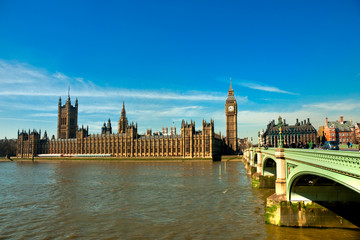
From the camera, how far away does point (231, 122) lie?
13725 centimetres

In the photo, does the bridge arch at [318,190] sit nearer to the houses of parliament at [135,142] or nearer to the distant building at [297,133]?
the houses of parliament at [135,142]

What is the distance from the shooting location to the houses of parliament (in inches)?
4616

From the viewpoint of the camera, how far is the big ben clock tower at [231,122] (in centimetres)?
13541

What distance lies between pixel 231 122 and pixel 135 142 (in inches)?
1918

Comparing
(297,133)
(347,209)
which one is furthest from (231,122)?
(347,209)

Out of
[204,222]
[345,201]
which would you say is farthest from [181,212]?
[345,201]

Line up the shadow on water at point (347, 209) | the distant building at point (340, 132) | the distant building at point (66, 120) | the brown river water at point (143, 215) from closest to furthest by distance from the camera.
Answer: the shadow on water at point (347, 209) → the brown river water at point (143, 215) → the distant building at point (340, 132) → the distant building at point (66, 120)

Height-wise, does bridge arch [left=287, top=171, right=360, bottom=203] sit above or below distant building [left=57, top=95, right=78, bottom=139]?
below

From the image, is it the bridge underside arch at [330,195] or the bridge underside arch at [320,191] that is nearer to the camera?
the bridge underside arch at [330,195]

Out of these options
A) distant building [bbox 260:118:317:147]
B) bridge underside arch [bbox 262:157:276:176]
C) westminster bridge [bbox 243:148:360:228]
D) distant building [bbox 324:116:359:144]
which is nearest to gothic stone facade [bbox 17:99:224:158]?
distant building [bbox 260:118:317:147]

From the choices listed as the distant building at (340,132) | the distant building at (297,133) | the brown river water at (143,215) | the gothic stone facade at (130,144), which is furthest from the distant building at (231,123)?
the brown river water at (143,215)

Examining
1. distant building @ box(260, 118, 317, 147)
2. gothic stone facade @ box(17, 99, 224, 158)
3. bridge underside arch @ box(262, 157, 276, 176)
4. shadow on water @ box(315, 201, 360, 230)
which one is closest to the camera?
shadow on water @ box(315, 201, 360, 230)

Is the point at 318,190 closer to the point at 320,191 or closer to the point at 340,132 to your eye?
the point at 320,191

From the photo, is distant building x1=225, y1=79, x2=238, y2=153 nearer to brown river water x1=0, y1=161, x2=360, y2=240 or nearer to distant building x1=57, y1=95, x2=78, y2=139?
distant building x1=57, y1=95, x2=78, y2=139
